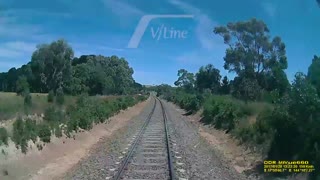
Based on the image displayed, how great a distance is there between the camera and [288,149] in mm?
13219

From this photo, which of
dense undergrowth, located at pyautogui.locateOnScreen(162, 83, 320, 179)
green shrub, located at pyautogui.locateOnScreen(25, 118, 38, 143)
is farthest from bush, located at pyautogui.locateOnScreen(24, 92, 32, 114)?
dense undergrowth, located at pyautogui.locateOnScreen(162, 83, 320, 179)

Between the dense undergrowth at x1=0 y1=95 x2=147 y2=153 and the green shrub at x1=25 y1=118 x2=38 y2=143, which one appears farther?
the green shrub at x1=25 y1=118 x2=38 y2=143

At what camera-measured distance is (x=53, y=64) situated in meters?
83.2

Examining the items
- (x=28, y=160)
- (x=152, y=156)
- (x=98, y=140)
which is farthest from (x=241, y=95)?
(x=28, y=160)

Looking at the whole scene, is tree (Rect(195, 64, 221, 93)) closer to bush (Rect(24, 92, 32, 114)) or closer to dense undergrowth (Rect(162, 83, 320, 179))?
bush (Rect(24, 92, 32, 114))

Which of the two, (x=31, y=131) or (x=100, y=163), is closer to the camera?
(x=100, y=163)

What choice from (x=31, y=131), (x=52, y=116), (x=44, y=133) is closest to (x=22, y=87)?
(x=52, y=116)

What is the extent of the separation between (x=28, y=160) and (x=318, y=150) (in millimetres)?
9243

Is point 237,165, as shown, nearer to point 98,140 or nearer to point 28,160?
point 28,160
